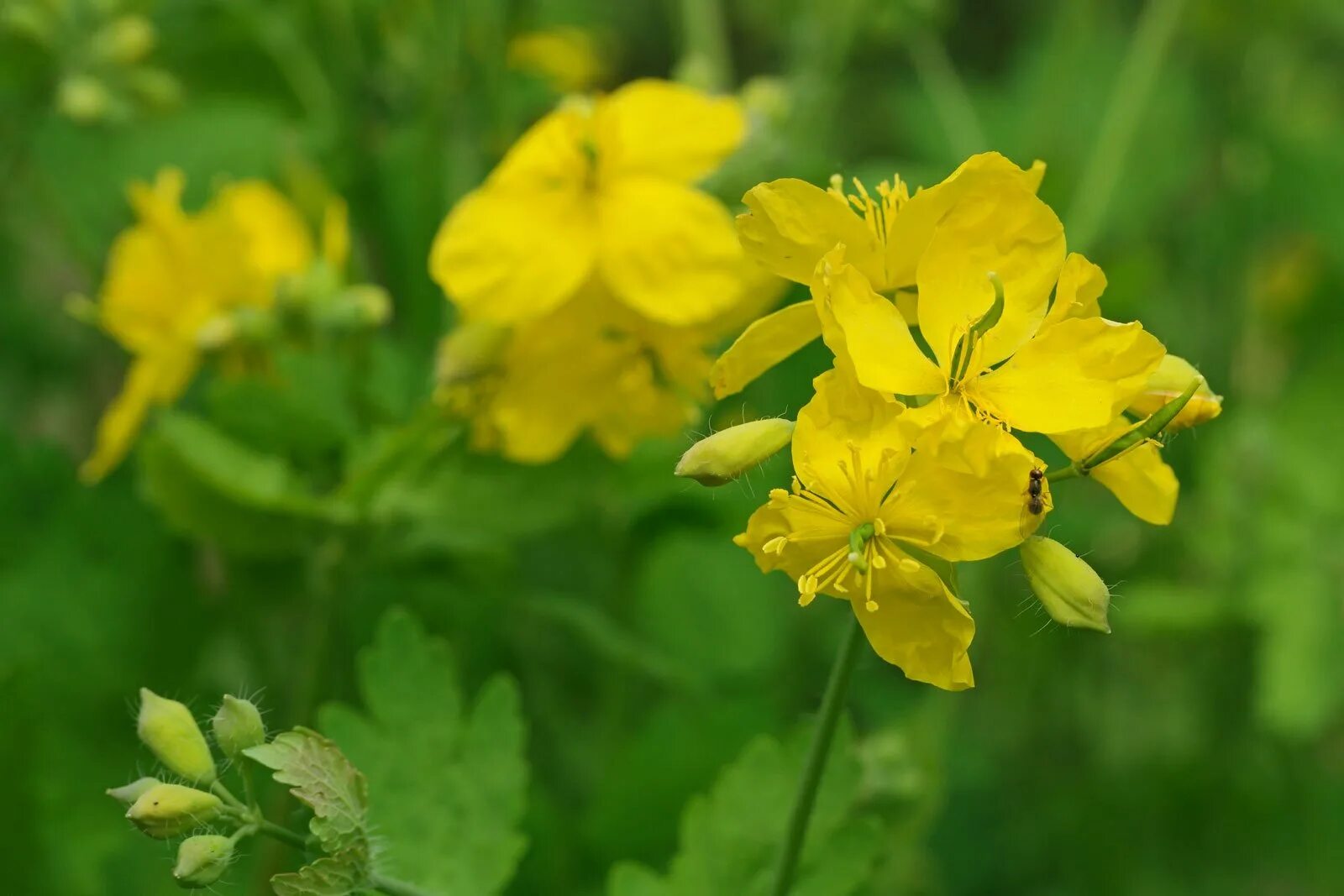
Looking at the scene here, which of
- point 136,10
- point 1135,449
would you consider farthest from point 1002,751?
point 136,10

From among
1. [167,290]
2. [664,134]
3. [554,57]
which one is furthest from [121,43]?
[664,134]

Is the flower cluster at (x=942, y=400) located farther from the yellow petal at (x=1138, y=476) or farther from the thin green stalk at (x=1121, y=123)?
the thin green stalk at (x=1121, y=123)

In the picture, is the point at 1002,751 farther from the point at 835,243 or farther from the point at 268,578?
the point at 835,243

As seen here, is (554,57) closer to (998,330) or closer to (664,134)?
(664,134)

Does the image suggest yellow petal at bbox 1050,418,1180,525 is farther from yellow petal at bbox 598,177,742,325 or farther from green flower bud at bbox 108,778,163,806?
green flower bud at bbox 108,778,163,806

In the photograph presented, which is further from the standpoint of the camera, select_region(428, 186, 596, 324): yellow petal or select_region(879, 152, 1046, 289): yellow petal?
select_region(428, 186, 596, 324): yellow petal

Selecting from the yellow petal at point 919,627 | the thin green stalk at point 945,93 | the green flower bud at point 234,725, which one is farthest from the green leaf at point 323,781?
the thin green stalk at point 945,93

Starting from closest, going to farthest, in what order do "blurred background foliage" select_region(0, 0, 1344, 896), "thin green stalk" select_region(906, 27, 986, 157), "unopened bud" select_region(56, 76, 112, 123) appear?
"blurred background foliage" select_region(0, 0, 1344, 896)
"unopened bud" select_region(56, 76, 112, 123)
"thin green stalk" select_region(906, 27, 986, 157)

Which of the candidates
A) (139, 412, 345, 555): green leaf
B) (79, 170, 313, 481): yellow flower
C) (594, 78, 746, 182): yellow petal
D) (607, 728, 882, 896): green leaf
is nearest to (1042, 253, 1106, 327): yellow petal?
(607, 728, 882, 896): green leaf
